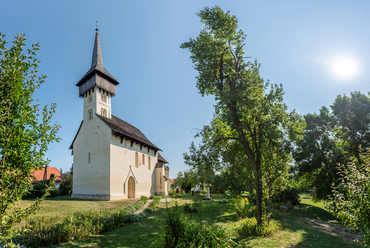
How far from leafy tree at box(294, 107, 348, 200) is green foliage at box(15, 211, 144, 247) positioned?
17.6m

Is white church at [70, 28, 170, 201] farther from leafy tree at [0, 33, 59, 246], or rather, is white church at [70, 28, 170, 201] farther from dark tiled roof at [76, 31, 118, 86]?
leafy tree at [0, 33, 59, 246]

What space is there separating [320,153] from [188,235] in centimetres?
1810

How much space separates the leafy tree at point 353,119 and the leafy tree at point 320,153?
2.97 ft

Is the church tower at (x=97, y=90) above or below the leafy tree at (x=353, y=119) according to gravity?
above

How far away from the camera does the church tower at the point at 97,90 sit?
2491 centimetres

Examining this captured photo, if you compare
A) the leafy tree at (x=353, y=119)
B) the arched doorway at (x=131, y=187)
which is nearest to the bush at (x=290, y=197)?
the leafy tree at (x=353, y=119)

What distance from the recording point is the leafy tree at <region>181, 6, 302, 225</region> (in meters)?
9.44

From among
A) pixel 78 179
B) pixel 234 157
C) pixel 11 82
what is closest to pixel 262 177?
pixel 234 157

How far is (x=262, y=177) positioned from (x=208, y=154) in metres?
2.83

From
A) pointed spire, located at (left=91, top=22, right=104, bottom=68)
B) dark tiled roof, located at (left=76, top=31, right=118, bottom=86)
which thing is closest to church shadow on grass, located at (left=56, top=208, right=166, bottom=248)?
dark tiled roof, located at (left=76, top=31, right=118, bottom=86)

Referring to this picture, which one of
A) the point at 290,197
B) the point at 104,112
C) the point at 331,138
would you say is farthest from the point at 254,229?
the point at 104,112

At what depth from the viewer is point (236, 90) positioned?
9.55 meters

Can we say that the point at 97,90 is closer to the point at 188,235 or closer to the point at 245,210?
the point at 245,210

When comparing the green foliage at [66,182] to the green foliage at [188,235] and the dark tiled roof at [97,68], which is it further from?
the green foliage at [188,235]
